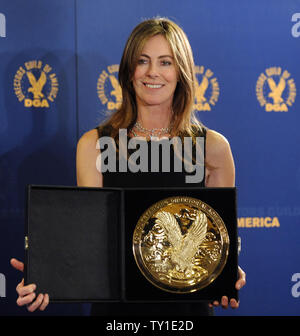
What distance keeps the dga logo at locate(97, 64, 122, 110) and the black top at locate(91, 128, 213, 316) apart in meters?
0.51

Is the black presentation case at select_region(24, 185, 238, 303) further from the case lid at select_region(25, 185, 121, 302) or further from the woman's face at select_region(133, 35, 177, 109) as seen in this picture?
the woman's face at select_region(133, 35, 177, 109)

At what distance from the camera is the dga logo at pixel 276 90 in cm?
202

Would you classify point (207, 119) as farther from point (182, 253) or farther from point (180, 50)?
point (182, 253)

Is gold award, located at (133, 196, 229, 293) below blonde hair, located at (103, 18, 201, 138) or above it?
below

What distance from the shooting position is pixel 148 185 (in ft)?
4.67

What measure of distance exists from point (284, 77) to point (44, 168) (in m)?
1.08

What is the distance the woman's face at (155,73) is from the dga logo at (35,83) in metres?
0.58

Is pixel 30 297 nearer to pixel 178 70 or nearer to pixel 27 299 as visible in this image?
pixel 27 299

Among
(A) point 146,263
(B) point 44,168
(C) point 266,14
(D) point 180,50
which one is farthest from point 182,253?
(C) point 266,14

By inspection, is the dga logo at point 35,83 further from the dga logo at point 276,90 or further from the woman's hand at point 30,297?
the woman's hand at point 30,297

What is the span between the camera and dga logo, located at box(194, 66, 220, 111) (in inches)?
78.0

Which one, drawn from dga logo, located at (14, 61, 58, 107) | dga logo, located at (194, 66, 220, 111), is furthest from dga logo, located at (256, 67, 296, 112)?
dga logo, located at (14, 61, 58, 107)

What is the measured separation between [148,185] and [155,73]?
1.10ft

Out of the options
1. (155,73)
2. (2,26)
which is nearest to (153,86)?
(155,73)
